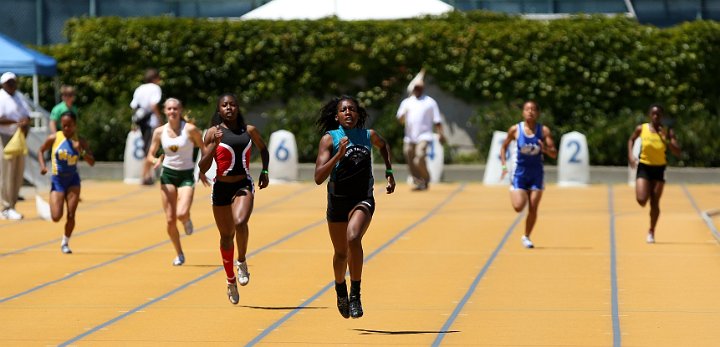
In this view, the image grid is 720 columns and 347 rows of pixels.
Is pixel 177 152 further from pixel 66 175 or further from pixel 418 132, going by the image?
pixel 418 132

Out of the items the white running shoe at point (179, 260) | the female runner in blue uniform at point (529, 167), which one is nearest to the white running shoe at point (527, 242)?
the female runner in blue uniform at point (529, 167)

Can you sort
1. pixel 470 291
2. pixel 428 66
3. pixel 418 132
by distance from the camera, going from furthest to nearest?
pixel 428 66, pixel 418 132, pixel 470 291

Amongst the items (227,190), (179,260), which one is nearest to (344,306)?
(227,190)

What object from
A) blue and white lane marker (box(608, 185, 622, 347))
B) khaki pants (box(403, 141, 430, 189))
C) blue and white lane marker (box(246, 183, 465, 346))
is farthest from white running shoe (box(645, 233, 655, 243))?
khaki pants (box(403, 141, 430, 189))

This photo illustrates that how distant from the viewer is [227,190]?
13.0 meters

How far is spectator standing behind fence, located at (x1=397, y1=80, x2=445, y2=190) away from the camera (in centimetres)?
2594

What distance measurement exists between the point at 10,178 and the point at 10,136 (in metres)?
0.75

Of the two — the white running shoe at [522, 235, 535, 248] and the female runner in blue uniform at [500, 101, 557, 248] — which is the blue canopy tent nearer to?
the female runner in blue uniform at [500, 101, 557, 248]

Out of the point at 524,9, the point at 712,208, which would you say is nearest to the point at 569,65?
the point at 524,9

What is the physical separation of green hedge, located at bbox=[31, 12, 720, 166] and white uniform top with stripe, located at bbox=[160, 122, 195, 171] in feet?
46.9

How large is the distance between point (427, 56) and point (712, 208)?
31.8 feet

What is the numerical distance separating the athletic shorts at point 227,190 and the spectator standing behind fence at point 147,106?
13.6m

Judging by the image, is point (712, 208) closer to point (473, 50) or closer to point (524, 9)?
point (473, 50)

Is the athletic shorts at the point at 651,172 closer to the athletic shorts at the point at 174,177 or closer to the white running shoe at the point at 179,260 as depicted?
the athletic shorts at the point at 174,177
